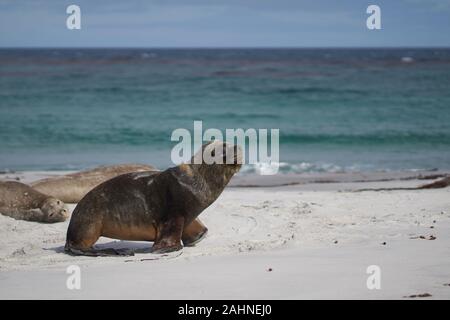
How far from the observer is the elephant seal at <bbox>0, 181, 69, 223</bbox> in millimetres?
9672

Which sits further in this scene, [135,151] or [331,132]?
[331,132]

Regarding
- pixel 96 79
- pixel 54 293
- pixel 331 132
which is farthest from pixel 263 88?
pixel 54 293

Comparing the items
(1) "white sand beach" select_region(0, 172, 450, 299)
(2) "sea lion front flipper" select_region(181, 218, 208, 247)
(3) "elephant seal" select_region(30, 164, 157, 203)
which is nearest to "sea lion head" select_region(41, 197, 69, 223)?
(1) "white sand beach" select_region(0, 172, 450, 299)

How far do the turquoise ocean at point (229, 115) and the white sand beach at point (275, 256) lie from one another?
767cm

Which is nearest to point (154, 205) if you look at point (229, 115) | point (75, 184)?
point (75, 184)

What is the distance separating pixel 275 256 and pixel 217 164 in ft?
3.66

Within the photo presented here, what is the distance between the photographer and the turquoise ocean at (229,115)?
1998cm

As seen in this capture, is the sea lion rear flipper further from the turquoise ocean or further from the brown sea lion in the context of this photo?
the turquoise ocean

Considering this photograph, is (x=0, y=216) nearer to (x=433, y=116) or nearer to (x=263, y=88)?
(x=433, y=116)

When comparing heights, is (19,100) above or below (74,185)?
above

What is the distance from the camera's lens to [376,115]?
28750 millimetres

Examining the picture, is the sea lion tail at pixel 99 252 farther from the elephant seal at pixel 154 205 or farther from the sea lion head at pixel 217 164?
the sea lion head at pixel 217 164

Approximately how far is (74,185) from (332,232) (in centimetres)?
422

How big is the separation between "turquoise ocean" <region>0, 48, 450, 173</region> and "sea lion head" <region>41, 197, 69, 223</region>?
26.0ft
